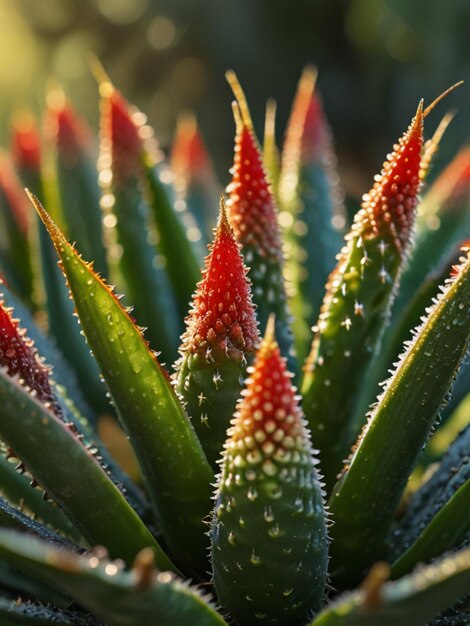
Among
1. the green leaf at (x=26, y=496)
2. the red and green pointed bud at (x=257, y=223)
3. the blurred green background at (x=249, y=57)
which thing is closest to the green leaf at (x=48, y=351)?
the green leaf at (x=26, y=496)

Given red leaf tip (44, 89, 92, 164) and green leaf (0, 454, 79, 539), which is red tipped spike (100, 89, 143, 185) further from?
green leaf (0, 454, 79, 539)

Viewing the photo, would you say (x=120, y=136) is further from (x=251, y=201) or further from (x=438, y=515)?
(x=438, y=515)

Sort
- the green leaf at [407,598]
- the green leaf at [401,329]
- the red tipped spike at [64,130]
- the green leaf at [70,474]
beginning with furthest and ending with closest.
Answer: the red tipped spike at [64,130] → the green leaf at [401,329] → the green leaf at [70,474] → the green leaf at [407,598]

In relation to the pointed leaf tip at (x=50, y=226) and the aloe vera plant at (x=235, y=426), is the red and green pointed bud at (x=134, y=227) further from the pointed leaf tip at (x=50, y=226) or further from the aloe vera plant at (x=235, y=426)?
the pointed leaf tip at (x=50, y=226)

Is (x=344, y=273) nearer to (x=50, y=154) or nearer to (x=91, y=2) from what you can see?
(x=50, y=154)

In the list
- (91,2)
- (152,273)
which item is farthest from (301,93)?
(91,2)

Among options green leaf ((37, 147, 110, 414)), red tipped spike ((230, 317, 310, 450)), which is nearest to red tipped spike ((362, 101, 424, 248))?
red tipped spike ((230, 317, 310, 450))

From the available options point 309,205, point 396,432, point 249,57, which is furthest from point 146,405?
point 249,57
